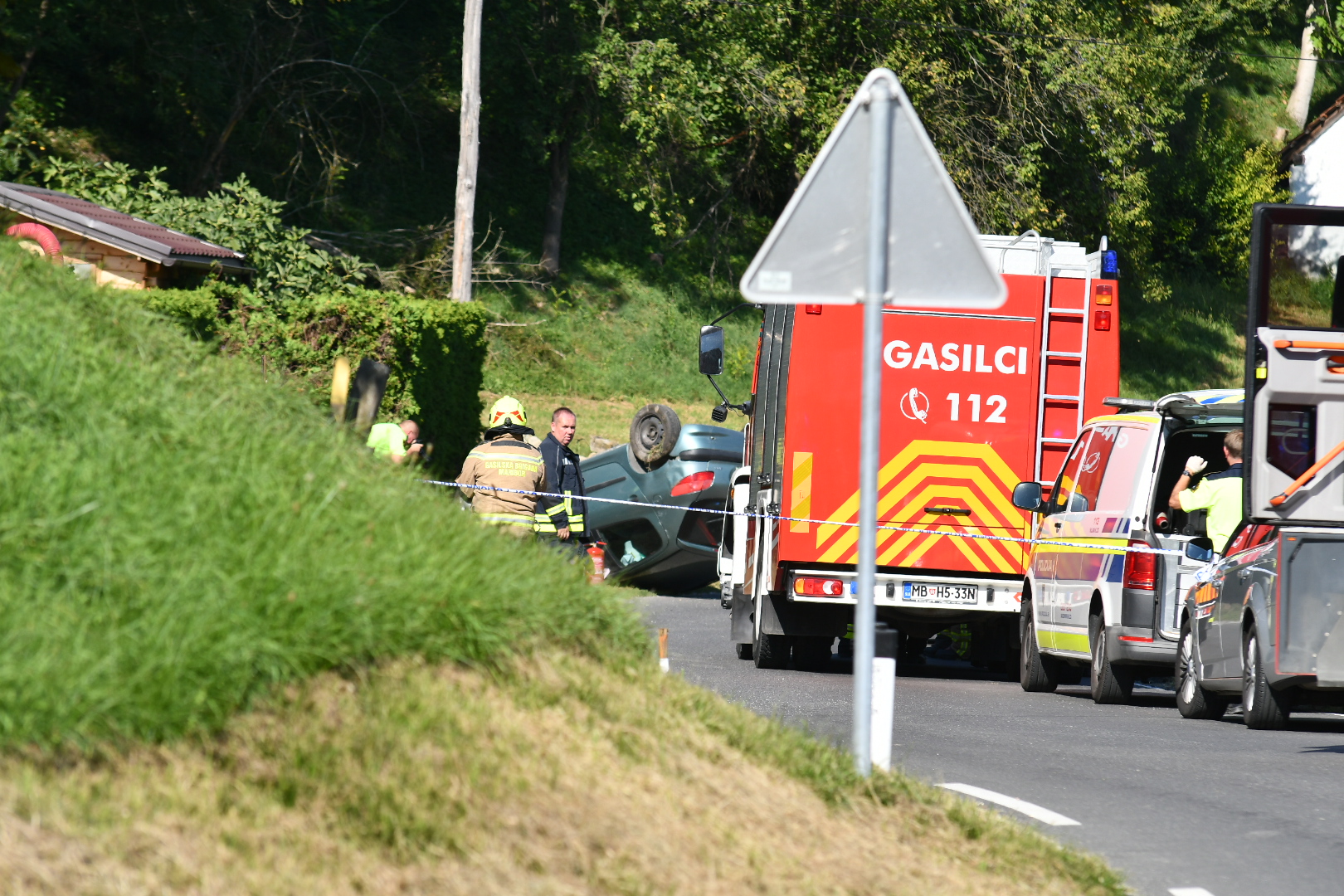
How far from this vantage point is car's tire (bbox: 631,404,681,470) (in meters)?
20.5

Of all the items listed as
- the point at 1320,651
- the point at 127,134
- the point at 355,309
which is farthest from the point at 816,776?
the point at 127,134

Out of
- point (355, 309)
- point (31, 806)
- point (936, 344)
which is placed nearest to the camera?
point (31, 806)

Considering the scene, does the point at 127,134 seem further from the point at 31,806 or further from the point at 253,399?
the point at 31,806

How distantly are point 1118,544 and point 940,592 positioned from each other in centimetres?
185

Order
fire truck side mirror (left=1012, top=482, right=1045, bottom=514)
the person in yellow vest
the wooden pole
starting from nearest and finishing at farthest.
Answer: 1. the person in yellow vest
2. fire truck side mirror (left=1012, top=482, right=1045, bottom=514)
3. the wooden pole

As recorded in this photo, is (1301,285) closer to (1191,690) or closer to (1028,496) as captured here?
(1191,690)

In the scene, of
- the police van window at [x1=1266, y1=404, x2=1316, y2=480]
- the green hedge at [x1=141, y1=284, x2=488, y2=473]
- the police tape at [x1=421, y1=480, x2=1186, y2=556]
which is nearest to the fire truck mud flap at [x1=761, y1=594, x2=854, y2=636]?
the police tape at [x1=421, y1=480, x2=1186, y2=556]

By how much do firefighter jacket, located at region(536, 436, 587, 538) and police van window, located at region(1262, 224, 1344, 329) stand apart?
192 inches

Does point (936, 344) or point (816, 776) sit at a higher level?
point (936, 344)

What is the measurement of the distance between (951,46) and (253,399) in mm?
34940

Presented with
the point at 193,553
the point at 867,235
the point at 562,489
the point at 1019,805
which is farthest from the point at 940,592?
the point at 193,553

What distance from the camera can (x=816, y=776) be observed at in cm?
543

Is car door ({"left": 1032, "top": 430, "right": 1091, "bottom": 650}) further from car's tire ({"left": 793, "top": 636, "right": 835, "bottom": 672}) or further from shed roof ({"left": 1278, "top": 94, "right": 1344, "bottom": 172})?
shed roof ({"left": 1278, "top": 94, "right": 1344, "bottom": 172})

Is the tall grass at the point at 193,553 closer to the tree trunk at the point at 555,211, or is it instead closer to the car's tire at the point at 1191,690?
the car's tire at the point at 1191,690
